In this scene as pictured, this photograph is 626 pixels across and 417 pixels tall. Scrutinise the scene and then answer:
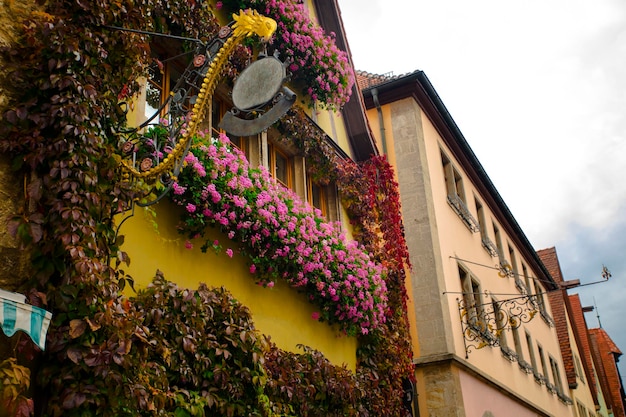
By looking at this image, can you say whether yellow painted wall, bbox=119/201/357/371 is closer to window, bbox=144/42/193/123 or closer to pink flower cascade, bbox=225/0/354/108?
window, bbox=144/42/193/123

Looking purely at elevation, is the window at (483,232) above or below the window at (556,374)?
above

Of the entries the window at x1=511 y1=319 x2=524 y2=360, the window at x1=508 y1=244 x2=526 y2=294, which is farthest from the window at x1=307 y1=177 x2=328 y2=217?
the window at x1=508 y1=244 x2=526 y2=294

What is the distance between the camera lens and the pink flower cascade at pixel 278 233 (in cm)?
634

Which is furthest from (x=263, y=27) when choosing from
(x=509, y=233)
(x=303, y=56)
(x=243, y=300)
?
(x=509, y=233)

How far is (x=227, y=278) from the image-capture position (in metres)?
6.86

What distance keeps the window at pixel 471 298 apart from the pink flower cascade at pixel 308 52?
17.8ft

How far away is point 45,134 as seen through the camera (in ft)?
15.9

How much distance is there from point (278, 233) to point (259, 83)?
2051 millimetres

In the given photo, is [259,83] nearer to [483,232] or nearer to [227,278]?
[227,278]

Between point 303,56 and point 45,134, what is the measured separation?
15.9 ft

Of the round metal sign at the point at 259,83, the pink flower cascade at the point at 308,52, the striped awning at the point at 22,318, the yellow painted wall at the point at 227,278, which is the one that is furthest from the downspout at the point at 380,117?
the striped awning at the point at 22,318

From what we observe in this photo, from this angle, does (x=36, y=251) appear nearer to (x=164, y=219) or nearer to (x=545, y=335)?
(x=164, y=219)

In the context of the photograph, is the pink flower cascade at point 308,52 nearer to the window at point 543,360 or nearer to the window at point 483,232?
the window at point 483,232

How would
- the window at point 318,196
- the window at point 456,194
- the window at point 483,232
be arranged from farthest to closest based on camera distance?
1. the window at point 483,232
2. the window at point 456,194
3. the window at point 318,196
